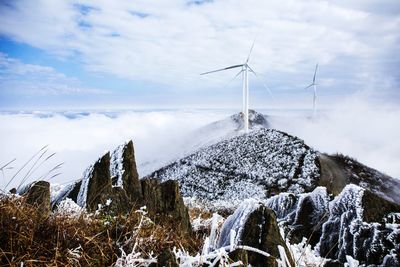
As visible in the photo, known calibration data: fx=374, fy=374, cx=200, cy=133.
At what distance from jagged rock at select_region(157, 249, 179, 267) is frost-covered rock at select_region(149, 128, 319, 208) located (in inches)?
1449

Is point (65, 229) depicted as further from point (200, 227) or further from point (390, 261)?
point (390, 261)

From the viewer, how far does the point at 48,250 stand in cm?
279

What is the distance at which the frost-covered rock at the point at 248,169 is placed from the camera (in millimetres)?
44406

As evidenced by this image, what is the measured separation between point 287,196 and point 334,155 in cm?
5311

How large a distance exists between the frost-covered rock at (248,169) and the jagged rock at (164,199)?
3209 centimetres

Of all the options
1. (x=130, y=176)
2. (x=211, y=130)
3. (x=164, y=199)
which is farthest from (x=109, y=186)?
(x=211, y=130)

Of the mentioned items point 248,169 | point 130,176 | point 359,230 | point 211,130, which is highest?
point 130,176

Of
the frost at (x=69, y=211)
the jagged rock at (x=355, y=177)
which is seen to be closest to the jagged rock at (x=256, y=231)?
the frost at (x=69, y=211)

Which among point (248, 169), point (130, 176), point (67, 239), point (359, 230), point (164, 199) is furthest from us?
point (248, 169)

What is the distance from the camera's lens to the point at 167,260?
263cm

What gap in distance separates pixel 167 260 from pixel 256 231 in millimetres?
1194

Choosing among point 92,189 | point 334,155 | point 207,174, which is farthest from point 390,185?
point 92,189

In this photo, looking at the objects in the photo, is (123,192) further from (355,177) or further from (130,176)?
(355,177)

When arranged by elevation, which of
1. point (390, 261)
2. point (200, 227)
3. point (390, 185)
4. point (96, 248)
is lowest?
point (390, 185)
